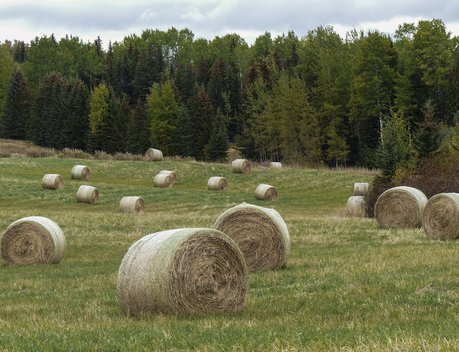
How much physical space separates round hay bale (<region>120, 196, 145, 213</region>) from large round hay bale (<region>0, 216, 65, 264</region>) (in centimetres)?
1840

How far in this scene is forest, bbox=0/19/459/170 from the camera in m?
80.4

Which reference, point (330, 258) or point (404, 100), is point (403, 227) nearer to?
point (330, 258)

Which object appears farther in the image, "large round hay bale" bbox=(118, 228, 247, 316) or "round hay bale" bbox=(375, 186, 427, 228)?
"round hay bale" bbox=(375, 186, 427, 228)

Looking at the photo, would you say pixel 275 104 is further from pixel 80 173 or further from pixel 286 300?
pixel 286 300

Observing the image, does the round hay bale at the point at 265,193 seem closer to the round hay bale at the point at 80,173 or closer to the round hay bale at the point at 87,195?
the round hay bale at the point at 87,195

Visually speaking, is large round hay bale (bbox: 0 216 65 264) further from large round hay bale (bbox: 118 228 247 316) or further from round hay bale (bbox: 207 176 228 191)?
round hay bale (bbox: 207 176 228 191)

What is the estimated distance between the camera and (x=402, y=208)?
26.7 m

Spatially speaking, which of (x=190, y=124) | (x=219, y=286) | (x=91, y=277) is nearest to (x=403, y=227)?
(x=91, y=277)

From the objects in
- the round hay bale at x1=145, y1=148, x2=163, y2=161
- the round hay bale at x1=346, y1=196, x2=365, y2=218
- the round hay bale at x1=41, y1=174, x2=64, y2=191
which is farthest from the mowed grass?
the round hay bale at x1=145, y1=148, x2=163, y2=161

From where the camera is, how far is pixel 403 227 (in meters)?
26.6

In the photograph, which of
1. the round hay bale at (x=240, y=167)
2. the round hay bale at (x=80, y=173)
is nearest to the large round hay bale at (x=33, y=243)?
the round hay bale at (x=80, y=173)

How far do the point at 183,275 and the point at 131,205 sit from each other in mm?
29626

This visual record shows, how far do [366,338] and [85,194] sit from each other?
3769 centimetres

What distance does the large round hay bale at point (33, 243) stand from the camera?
20266mm
